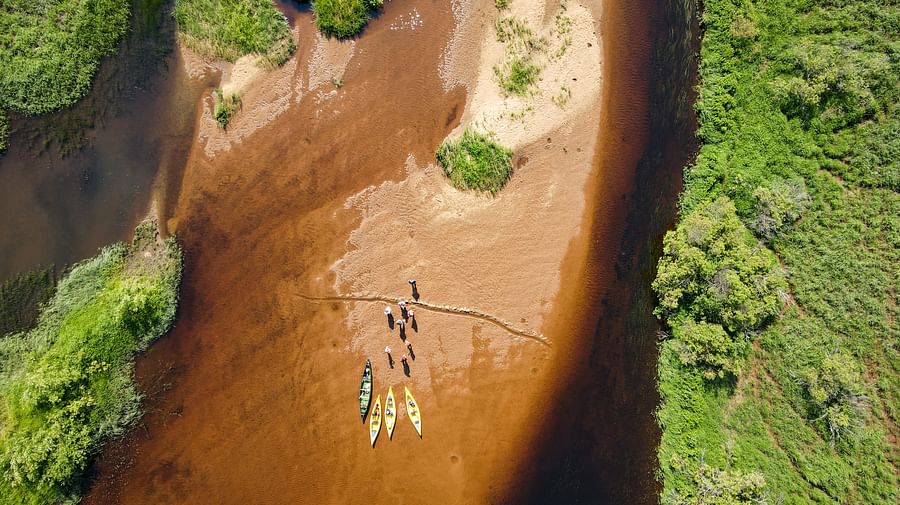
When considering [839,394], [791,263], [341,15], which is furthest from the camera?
[341,15]

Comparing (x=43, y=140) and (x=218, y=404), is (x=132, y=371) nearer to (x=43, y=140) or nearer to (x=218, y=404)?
(x=218, y=404)

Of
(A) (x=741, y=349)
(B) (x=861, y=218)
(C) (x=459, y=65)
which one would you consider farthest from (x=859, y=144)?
(C) (x=459, y=65)

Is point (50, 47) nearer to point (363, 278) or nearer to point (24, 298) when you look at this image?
point (24, 298)

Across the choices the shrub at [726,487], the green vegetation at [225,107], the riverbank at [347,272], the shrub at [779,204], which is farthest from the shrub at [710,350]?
the green vegetation at [225,107]

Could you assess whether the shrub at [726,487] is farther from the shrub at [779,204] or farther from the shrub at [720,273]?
the shrub at [779,204]

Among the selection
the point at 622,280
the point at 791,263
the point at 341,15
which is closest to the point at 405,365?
the point at 622,280

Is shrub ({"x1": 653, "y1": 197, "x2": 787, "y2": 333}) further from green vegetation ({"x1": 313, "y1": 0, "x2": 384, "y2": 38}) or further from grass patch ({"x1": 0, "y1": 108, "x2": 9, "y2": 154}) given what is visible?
grass patch ({"x1": 0, "y1": 108, "x2": 9, "y2": 154})
